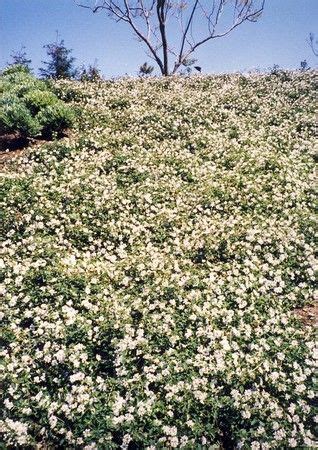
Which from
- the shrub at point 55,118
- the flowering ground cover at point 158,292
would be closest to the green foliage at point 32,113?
the shrub at point 55,118

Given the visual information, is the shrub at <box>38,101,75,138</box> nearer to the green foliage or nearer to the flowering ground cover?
the green foliage

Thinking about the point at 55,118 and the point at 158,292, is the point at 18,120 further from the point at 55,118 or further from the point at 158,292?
the point at 158,292

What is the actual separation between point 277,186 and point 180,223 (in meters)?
3.36

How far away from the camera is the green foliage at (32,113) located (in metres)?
13.3

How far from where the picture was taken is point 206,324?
21.9 ft

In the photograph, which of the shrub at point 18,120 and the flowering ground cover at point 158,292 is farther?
the shrub at point 18,120

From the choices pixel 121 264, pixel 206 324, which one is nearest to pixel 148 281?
pixel 121 264

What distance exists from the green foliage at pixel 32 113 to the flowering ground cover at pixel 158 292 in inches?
42.7

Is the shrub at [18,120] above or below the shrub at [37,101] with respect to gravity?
below

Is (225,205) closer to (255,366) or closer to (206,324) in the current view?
(206,324)

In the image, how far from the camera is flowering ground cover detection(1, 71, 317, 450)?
5289mm

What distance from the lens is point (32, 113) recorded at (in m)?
14.5

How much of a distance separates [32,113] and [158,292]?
10.0m

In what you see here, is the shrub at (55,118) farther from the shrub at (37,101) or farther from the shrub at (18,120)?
the shrub at (18,120)
